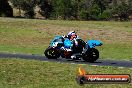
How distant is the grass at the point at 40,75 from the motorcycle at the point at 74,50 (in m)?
3.40

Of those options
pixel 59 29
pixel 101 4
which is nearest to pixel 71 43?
pixel 59 29

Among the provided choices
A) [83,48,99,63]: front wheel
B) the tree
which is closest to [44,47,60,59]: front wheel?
[83,48,99,63]: front wheel

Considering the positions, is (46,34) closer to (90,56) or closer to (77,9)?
(90,56)

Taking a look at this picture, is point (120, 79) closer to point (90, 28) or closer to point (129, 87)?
point (129, 87)

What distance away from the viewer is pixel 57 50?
2462 cm

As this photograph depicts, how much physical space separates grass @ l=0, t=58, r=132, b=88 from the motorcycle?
340 centimetres

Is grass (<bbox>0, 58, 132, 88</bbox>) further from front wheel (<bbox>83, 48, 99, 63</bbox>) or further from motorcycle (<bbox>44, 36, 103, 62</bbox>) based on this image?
motorcycle (<bbox>44, 36, 103, 62</bbox>)

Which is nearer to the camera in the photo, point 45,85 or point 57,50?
point 45,85

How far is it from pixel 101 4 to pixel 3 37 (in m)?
39.8

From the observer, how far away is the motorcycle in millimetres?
23703

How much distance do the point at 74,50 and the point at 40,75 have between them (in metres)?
7.66

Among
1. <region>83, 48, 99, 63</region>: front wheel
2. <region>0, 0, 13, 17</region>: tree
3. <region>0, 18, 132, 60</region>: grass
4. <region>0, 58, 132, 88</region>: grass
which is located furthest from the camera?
<region>0, 0, 13, 17</region>: tree

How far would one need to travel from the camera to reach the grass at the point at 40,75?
586 inches

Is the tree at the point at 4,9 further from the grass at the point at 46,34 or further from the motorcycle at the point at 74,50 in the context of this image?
the motorcycle at the point at 74,50
